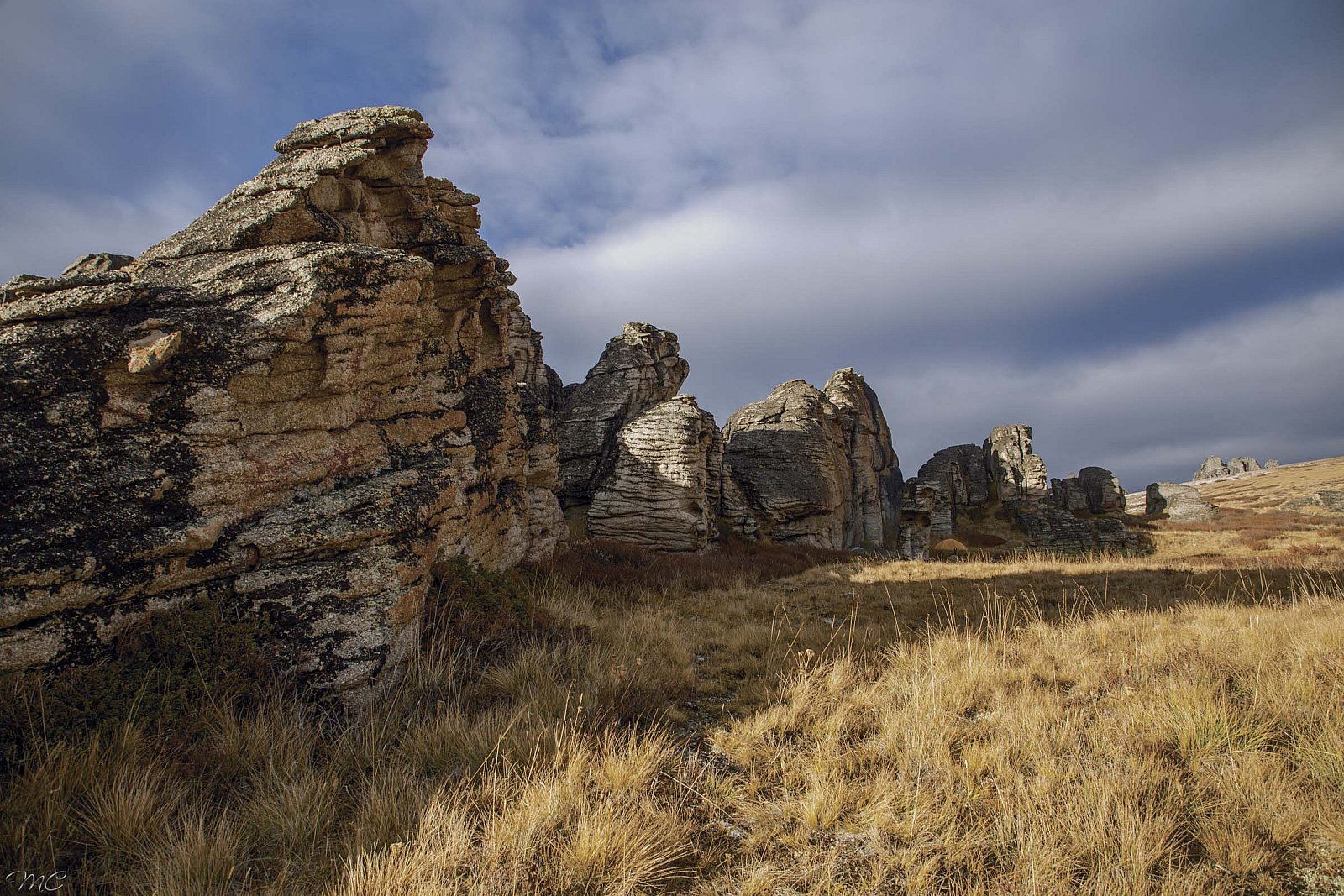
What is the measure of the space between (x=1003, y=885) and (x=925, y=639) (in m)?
6.14

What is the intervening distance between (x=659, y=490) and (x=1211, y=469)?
17942 cm

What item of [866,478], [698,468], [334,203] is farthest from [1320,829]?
[866,478]

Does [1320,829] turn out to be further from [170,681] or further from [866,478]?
[866,478]

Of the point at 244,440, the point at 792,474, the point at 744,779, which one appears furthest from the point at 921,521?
the point at 244,440

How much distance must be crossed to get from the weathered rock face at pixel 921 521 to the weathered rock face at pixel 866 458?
352 cm

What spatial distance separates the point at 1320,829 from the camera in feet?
13.8

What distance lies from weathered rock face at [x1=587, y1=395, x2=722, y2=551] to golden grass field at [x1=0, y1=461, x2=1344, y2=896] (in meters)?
15.2

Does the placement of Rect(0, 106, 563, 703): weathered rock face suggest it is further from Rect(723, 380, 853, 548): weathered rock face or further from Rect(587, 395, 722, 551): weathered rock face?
Rect(723, 380, 853, 548): weathered rock face

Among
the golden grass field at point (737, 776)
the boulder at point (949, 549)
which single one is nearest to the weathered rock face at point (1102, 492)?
the boulder at point (949, 549)

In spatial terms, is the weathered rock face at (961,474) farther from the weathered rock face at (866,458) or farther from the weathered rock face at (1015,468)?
the weathered rock face at (866,458)

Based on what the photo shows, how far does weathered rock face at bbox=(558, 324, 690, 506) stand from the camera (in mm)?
28578

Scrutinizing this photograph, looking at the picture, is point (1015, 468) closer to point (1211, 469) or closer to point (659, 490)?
point (659, 490)

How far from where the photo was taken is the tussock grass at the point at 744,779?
13.0ft
